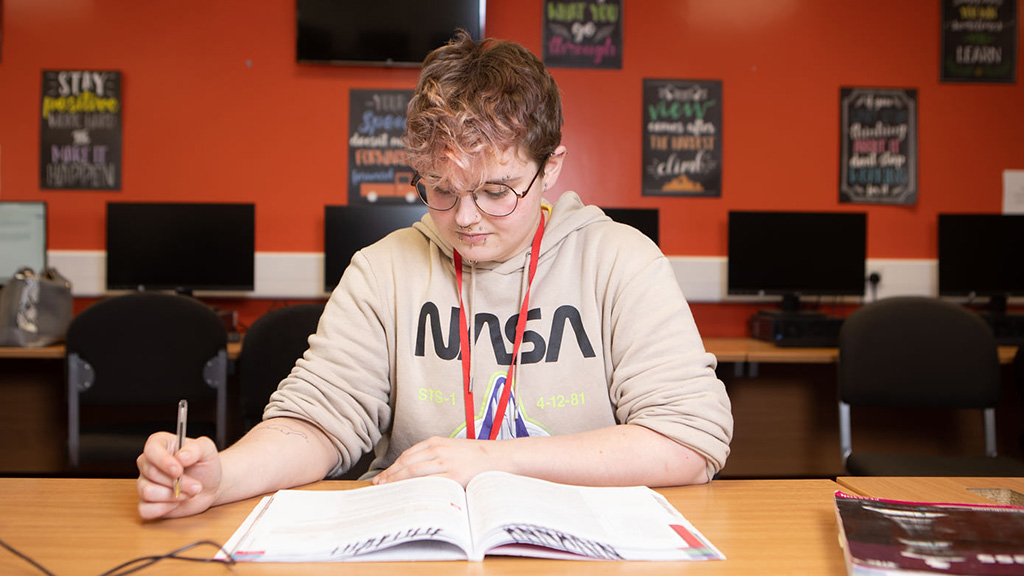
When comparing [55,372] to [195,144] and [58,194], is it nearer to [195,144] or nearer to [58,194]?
[58,194]

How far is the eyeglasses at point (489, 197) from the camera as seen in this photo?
3.94 feet

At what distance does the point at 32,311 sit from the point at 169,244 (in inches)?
22.3

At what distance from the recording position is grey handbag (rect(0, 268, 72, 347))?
2.87 meters

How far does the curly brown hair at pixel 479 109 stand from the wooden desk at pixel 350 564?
0.52 m

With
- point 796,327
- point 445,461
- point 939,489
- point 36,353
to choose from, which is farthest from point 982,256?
point 36,353

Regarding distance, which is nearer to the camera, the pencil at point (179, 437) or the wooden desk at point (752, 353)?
the pencil at point (179, 437)

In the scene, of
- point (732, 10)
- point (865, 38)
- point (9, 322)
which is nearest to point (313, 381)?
point (9, 322)

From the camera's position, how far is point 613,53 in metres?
3.53

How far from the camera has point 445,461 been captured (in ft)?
3.39

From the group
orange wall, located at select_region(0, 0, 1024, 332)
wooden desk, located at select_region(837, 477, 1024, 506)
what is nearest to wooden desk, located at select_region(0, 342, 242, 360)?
orange wall, located at select_region(0, 0, 1024, 332)

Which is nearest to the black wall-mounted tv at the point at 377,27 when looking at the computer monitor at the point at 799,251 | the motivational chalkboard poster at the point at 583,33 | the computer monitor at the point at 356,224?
the motivational chalkboard poster at the point at 583,33

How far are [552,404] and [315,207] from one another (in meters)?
2.45

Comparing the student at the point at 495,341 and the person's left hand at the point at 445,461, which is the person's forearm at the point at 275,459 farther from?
the person's left hand at the point at 445,461

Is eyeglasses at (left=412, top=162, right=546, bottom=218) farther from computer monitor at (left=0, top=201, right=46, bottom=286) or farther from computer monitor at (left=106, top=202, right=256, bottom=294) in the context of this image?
computer monitor at (left=0, top=201, right=46, bottom=286)
